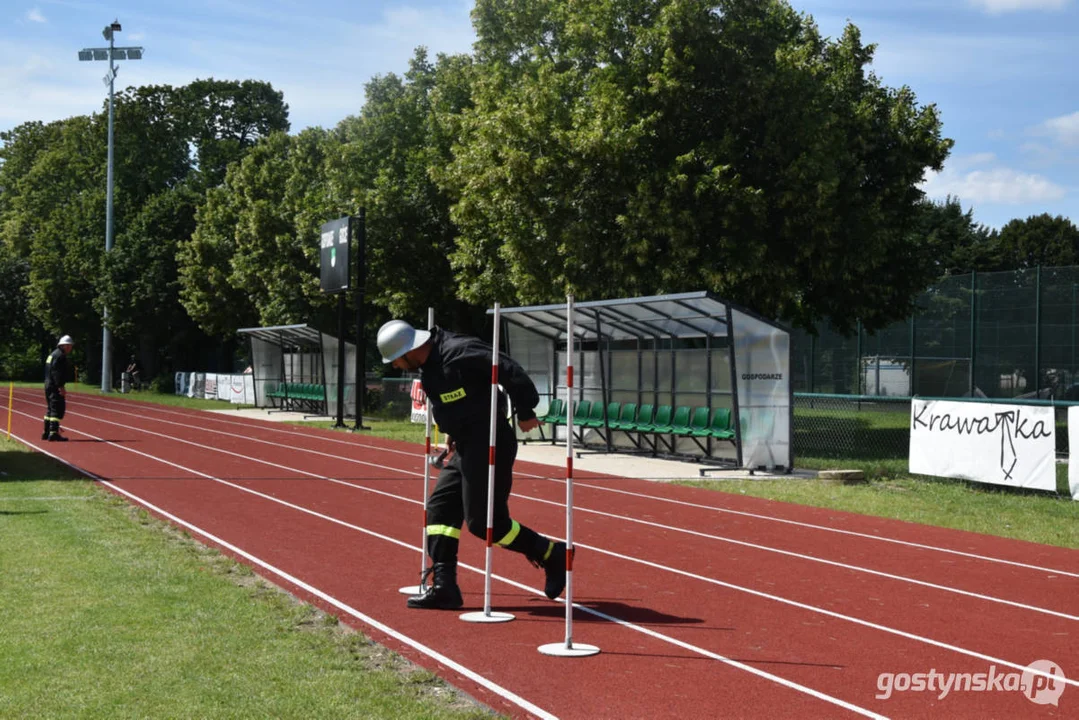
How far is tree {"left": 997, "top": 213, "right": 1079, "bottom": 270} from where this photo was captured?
68.6m

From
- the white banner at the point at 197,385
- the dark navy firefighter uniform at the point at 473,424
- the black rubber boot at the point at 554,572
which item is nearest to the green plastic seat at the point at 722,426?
the black rubber boot at the point at 554,572

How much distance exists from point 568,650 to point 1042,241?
2751 inches

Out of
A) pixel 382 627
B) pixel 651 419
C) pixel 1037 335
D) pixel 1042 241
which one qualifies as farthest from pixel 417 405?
pixel 1042 241

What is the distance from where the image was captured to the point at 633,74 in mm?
25812

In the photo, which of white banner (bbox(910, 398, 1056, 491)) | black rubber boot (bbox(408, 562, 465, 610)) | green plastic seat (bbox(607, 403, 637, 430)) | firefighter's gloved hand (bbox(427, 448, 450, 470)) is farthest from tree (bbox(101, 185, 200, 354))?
black rubber boot (bbox(408, 562, 465, 610))

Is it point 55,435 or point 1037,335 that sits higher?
point 1037,335

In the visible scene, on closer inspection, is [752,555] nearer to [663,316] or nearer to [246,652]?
[246,652]

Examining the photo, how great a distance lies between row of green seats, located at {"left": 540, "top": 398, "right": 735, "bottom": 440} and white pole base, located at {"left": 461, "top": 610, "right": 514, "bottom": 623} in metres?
12.6

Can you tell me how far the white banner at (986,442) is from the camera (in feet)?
52.1

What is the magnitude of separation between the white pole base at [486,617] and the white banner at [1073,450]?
10594 millimetres

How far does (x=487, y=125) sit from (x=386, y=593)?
20420 millimetres

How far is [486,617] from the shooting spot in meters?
7.66

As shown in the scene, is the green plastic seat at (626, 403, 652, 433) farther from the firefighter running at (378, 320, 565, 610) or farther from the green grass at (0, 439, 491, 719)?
the firefighter running at (378, 320, 565, 610)

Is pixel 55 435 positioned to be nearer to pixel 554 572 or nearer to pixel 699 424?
pixel 699 424
